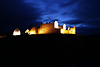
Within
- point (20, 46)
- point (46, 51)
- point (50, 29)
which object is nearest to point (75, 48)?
point (46, 51)

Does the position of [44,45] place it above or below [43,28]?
below

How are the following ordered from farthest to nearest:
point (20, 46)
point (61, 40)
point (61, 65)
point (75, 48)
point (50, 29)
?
point (50, 29)
point (61, 40)
point (75, 48)
point (20, 46)
point (61, 65)

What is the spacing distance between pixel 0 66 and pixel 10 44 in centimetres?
957

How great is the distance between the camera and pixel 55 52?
55.2ft

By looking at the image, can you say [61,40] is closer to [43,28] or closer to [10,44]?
[43,28]

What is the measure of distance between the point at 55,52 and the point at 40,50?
11.7 ft

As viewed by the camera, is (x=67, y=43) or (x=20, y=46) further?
(x=67, y=43)

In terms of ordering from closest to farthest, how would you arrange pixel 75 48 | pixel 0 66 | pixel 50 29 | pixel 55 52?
1. pixel 0 66
2. pixel 55 52
3. pixel 75 48
4. pixel 50 29

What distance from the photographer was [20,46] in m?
18.4

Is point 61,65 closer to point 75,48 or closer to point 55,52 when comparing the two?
point 55,52

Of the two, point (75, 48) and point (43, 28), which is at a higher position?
point (43, 28)

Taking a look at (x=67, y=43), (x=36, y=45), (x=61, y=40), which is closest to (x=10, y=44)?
(x=36, y=45)

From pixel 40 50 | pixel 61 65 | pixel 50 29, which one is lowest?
pixel 61 65

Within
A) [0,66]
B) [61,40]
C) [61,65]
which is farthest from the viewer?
[61,40]
